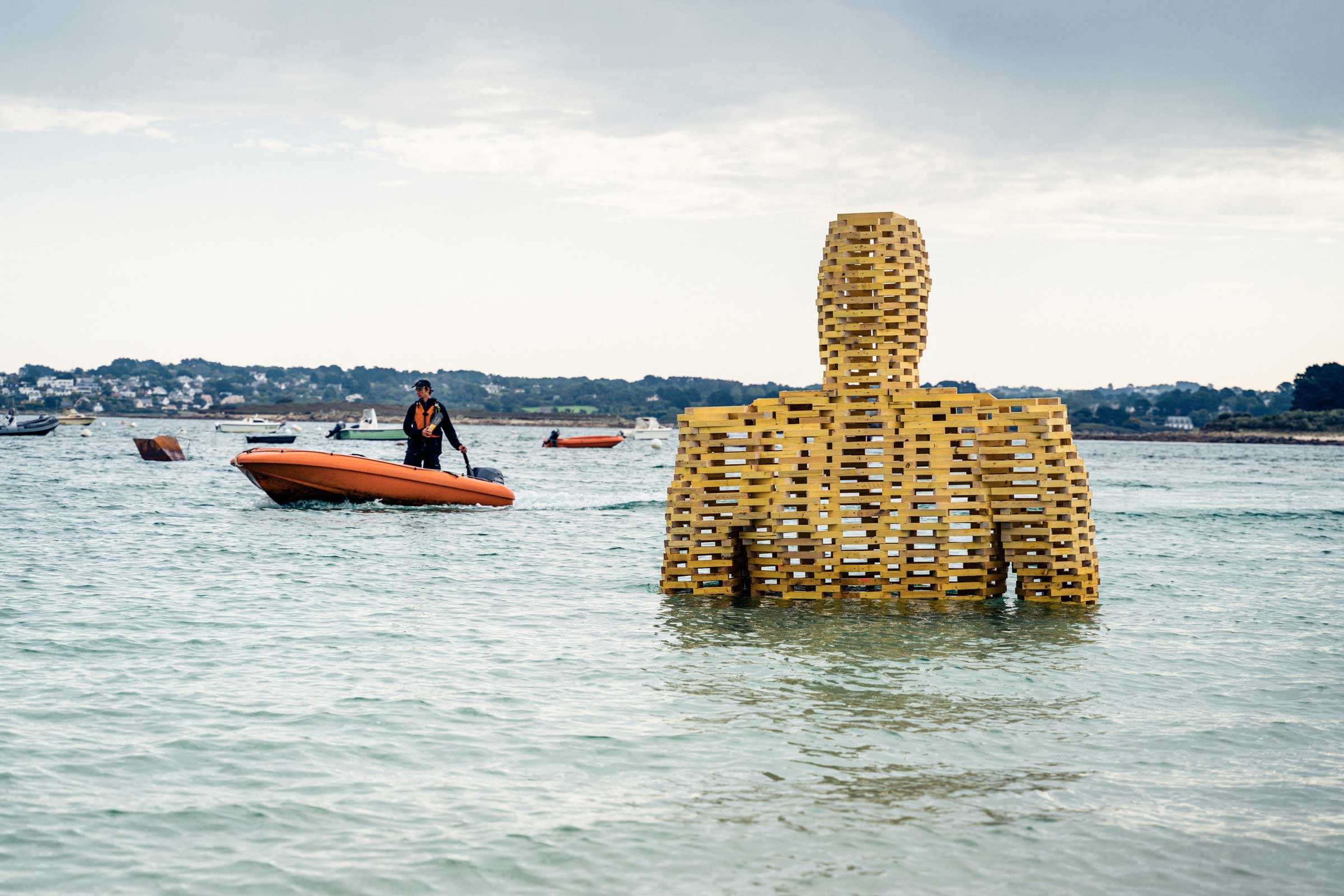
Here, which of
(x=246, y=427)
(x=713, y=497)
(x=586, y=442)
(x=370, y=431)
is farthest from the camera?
(x=246, y=427)

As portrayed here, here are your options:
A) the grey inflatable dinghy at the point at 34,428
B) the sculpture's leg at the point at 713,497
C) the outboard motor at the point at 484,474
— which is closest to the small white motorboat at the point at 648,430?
the grey inflatable dinghy at the point at 34,428

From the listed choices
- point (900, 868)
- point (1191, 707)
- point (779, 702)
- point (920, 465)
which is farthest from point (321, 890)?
point (920, 465)

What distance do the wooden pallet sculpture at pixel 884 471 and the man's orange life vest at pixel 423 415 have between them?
11.7 metres

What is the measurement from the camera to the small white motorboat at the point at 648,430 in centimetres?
17075

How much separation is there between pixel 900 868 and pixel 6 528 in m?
21.4

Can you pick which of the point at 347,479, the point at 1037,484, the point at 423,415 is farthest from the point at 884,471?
the point at 347,479

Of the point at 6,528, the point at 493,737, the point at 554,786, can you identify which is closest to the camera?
the point at 554,786

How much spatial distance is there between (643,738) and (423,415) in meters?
16.5

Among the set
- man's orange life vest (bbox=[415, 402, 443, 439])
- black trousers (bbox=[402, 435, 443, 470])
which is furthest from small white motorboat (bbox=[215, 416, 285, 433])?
man's orange life vest (bbox=[415, 402, 443, 439])

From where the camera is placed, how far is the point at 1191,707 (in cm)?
859

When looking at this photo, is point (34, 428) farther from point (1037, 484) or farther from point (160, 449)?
point (1037, 484)

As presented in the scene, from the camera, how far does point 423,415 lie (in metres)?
23.3

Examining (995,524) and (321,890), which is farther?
(995,524)

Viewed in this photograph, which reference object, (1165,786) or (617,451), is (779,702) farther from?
(617,451)
